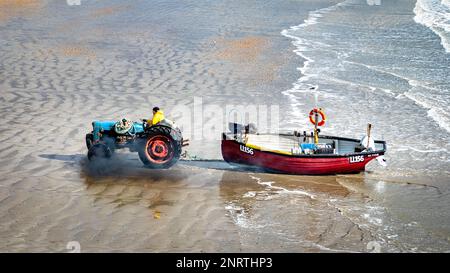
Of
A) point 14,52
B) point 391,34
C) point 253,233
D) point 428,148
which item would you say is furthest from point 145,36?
point 253,233

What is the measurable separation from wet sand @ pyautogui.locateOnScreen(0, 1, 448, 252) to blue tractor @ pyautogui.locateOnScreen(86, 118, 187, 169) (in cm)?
26

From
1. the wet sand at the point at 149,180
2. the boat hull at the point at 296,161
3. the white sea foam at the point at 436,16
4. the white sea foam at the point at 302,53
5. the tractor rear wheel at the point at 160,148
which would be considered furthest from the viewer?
the white sea foam at the point at 436,16

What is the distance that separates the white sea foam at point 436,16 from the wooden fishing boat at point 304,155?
1638 cm

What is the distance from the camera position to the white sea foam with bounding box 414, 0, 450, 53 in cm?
3316

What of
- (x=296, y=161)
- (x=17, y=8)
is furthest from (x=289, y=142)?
(x=17, y=8)

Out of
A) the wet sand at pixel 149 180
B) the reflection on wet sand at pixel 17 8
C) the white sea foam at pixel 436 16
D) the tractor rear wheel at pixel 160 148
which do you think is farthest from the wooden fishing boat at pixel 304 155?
the reflection on wet sand at pixel 17 8

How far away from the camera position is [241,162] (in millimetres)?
14258

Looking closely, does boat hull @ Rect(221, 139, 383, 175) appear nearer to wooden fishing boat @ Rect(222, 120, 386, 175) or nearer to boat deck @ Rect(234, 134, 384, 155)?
wooden fishing boat @ Rect(222, 120, 386, 175)

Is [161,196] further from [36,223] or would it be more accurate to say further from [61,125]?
[61,125]

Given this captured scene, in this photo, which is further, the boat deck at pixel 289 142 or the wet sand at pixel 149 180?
the boat deck at pixel 289 142

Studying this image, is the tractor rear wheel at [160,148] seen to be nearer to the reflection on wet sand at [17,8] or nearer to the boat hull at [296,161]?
the boat hull at [296,161]

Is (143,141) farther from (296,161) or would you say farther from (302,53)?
(302,53)

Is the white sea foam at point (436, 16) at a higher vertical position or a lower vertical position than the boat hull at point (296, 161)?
higher

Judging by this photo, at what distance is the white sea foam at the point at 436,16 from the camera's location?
33156mm
